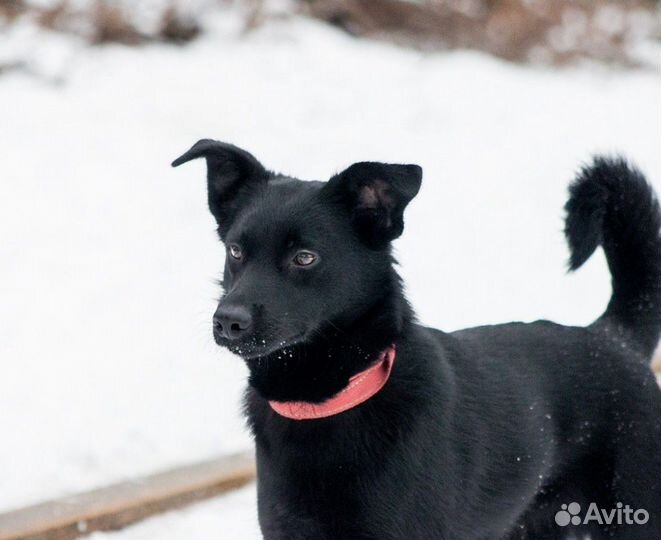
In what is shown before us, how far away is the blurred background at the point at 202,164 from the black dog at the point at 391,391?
4.82 feet

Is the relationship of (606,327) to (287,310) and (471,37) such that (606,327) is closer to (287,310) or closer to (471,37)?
(287,310)

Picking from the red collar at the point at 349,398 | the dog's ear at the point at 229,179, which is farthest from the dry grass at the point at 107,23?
the red collar at the point at 349,398

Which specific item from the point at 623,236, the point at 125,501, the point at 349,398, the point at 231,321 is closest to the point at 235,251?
the point at 231,321

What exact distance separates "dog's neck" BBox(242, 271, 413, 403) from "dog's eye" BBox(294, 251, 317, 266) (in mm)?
194

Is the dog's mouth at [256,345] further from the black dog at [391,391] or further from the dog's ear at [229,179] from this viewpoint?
the dog's ear at [229,179]

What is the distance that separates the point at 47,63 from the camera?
27.5ft

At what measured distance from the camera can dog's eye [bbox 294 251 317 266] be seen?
3.04 meters

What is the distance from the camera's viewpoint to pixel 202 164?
809 cm

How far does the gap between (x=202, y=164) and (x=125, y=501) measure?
4.10 meters

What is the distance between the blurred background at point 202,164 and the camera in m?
5.16

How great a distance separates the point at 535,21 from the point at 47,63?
5.75 meters

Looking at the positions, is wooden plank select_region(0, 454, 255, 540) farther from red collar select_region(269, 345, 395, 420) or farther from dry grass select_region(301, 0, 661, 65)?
dry grass select_region(301, 0, 661, 65)

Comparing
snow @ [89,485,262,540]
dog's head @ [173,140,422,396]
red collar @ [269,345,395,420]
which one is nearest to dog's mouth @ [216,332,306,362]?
dog's head @ [173,140,422,396]

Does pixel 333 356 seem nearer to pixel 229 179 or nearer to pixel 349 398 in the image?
pixel 349 398
